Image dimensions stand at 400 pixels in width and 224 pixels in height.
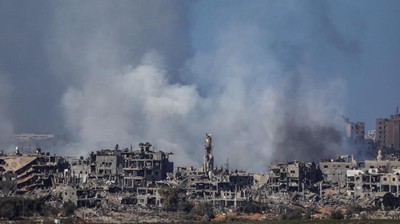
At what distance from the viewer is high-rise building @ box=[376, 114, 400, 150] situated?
6178 inches

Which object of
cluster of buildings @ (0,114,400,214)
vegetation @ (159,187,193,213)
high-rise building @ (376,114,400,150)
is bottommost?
vegetation @ (159,187,193,213)

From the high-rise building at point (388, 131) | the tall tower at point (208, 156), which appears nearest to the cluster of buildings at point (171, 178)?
the tall tower at point (208, 156)

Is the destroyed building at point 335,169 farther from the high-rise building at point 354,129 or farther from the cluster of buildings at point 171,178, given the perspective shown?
the high-rise building at point 354,129

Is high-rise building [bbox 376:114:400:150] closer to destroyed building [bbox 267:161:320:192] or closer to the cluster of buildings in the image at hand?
the cluster of buildings

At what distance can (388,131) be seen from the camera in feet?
524

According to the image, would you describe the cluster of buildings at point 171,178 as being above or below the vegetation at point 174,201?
above

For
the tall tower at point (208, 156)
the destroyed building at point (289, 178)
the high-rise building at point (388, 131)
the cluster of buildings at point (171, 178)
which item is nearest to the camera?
the cluster of buildings at point (171, 178)

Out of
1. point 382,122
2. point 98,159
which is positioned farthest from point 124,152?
point 382,122

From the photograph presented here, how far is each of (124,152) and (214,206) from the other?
15.6 m

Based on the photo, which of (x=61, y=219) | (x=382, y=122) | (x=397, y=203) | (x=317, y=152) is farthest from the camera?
(x=382, y=122)

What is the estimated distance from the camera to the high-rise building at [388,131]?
515 ft

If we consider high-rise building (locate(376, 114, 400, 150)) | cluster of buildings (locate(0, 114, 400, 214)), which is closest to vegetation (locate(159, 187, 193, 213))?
cluster of buildings (locate(0, 114, 400, 214))

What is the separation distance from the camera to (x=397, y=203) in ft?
337

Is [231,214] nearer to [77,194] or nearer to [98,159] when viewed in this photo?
[77,194]
